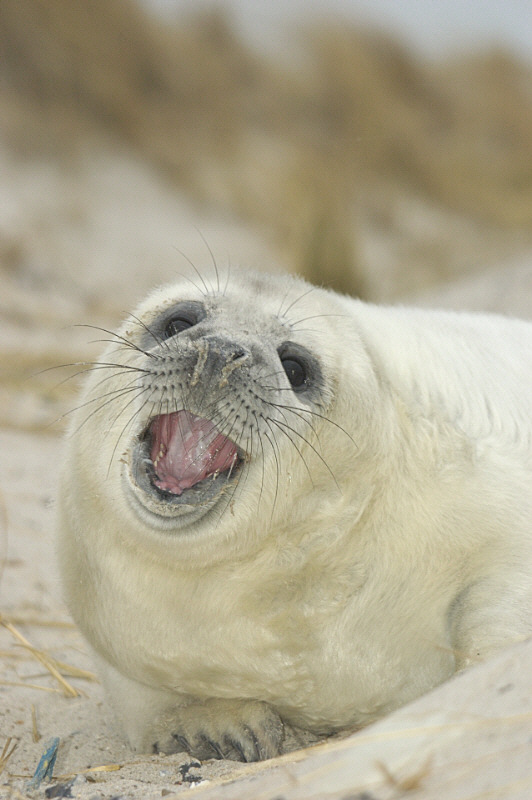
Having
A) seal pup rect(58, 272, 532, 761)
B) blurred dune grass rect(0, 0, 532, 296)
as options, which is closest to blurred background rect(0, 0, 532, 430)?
blurred dune grass rect(0, 0, 532, 296)

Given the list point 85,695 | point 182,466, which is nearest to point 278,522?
point 182,466

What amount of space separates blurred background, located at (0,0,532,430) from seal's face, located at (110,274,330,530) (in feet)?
29.5

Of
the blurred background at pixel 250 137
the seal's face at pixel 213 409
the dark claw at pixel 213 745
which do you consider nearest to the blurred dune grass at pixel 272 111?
the blurred background at pixel 250 137

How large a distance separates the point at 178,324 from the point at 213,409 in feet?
1.09

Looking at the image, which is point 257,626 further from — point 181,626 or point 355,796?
point 355,796

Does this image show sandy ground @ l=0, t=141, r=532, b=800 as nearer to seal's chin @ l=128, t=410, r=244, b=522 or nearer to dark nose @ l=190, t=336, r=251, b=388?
seal's chin @ l=128, t=410, r=244, b=522

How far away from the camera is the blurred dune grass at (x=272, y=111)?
1205 cm

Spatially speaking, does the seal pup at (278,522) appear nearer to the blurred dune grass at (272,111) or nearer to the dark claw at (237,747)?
the dark claw at (237,747)

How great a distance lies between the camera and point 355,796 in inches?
50.5

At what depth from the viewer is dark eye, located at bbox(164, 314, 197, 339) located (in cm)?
228

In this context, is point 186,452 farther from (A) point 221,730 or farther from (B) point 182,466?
(A) point 221,730

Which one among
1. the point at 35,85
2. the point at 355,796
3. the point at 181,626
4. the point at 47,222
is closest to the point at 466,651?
the point at 181,626

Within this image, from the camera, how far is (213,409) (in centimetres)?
205

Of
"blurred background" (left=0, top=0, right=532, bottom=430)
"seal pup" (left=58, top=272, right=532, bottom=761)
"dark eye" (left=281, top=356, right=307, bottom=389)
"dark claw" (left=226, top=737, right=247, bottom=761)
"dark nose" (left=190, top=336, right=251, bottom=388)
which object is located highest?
"blurred background" (left=0, top=0, right=532, bottom=430)
